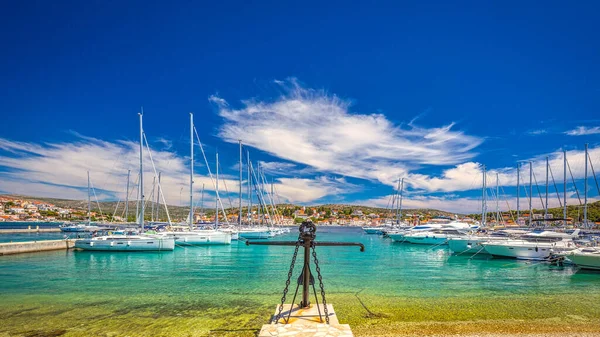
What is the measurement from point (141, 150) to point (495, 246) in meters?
38.4

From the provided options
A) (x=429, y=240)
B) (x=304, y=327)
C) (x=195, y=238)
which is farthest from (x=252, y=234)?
(x=304, y=327)

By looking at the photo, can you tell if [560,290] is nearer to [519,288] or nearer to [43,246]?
[519,288]

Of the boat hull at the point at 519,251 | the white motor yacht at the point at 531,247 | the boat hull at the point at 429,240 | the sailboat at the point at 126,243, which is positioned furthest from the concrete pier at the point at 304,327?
the boat hull at the point at 429,240

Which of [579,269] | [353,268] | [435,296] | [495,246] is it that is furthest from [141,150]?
[579,269]

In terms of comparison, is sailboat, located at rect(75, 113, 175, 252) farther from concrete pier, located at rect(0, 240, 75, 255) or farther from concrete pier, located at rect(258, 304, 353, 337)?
concrete pier, located at rect(258, 304, 353, 337)

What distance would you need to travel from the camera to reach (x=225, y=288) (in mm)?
18578

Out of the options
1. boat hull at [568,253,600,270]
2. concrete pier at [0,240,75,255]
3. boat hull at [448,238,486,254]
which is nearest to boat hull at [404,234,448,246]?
boat hull at [448,238,486,254]

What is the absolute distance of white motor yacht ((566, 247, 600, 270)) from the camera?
79.3ft

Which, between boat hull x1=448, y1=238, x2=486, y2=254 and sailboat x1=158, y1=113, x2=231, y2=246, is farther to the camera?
sailboat x1=158, y1=113, x2=231, y2=246

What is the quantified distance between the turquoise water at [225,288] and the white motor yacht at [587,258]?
2.59ft

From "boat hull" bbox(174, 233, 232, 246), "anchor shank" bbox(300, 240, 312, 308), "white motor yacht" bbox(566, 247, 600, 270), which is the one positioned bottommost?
"boat hull" bbox(174, 233, 232, 246)

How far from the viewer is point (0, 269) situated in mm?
25625

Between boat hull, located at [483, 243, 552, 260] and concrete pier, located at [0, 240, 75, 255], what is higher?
boat hull, located at [483, 243, 552, 260]

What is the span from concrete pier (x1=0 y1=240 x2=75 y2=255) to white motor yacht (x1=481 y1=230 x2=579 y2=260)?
4484 centimetres
